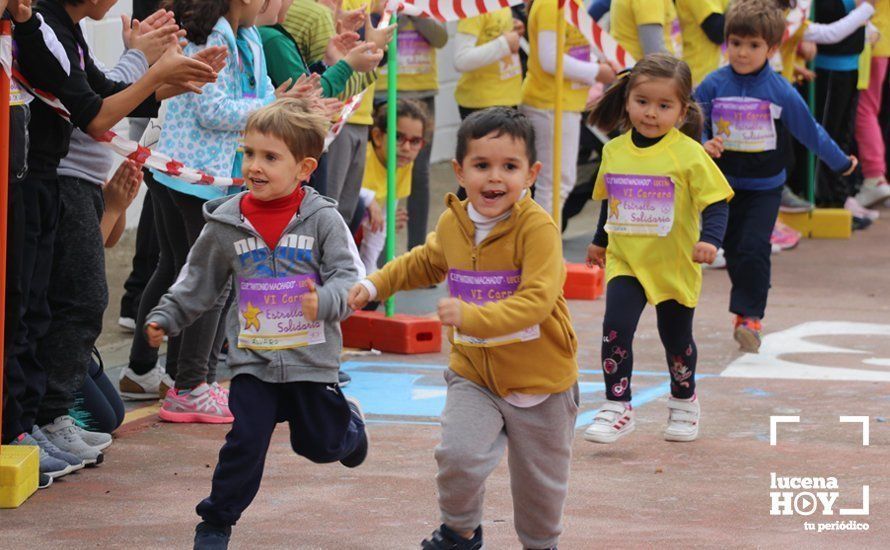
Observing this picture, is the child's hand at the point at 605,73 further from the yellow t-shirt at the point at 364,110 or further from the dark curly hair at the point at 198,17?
the dark curly hair at the point at 198,17

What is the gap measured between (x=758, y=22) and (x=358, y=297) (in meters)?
4.29

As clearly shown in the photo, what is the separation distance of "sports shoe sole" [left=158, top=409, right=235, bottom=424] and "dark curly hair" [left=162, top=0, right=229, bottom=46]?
1599 millimetres

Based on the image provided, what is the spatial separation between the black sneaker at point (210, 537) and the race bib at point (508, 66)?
6.16 m

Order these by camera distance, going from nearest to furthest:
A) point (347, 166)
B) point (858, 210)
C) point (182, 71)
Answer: point (182, 71) < point (347, 166) < point (858, 210)

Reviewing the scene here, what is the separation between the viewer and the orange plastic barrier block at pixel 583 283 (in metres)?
10.3

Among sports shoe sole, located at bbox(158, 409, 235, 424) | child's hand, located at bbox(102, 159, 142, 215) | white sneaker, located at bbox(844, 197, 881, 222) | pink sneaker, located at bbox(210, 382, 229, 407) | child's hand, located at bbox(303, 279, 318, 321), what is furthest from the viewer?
white sneaker, located at bbox(844, 197, 881, 222)

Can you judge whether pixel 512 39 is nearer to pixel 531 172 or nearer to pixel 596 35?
pixel 596 35

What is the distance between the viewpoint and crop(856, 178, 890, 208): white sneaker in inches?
556

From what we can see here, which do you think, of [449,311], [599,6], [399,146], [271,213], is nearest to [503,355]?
[449,311]

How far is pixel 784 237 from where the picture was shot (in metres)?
12.5

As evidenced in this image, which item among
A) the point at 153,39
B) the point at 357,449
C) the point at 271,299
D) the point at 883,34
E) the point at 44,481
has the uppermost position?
the point at 153,39

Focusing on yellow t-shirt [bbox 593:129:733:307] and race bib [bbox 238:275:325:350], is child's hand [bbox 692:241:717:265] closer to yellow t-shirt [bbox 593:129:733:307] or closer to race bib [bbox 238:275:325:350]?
yellow t-shirt [bbox 593:129:733:307]

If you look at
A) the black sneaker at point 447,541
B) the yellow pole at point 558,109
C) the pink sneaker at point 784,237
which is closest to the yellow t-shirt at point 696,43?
the yellow pole at point 558,109

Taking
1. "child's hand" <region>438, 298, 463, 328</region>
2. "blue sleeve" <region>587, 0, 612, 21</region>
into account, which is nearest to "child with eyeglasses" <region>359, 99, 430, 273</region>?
"blue sleeve" <region>587, 0, 612, 21</region>
